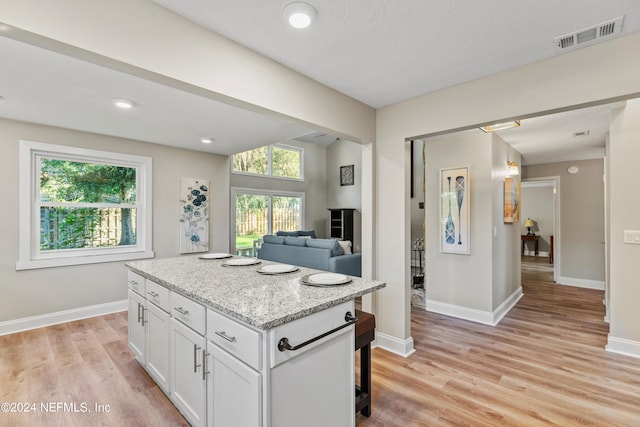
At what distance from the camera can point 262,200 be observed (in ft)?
24.1

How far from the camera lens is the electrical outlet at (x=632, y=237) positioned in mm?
2740

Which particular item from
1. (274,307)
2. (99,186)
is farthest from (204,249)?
(274,307)

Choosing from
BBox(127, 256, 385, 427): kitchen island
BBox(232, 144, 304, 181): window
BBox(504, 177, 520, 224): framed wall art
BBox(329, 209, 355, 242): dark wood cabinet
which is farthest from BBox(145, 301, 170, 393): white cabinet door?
BBox(329, 209, 355, 242): dark wood cabinet

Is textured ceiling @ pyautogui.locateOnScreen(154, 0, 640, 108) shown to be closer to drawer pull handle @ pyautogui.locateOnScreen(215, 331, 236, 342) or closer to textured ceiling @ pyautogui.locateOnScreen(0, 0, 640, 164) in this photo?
textured ceiling @ pyautogui.locateOnScreen(0, 0, 640, 164)

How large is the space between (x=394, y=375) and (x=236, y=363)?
63.0 inches

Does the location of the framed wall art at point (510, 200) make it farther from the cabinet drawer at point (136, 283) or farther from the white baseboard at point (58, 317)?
the white baseboard at point (58, 317)

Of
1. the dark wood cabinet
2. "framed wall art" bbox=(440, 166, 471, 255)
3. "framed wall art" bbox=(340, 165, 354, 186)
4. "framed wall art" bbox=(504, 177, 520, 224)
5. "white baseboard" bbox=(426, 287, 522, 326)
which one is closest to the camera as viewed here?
"white baseboard" bbox=(426, 287, 522, 326)

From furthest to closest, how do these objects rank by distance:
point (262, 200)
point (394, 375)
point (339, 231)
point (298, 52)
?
point (339, 231) < point (262, 200) < point (394, 375) < point (298, 52)

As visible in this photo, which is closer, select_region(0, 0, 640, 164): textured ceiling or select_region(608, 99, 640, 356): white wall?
select_region(0, 0, 640, 164): textured ceiling

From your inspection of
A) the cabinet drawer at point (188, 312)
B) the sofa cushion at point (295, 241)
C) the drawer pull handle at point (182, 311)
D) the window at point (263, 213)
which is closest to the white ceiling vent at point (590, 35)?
the cabinet drawer at point (188, 312)

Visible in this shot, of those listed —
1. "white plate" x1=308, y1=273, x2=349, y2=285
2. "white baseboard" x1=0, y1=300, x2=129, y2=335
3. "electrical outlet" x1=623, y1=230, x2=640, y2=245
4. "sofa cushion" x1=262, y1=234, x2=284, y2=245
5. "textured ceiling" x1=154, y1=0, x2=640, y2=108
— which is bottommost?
"white baseboard" x1=0, y1=300, x2=129, y2=335

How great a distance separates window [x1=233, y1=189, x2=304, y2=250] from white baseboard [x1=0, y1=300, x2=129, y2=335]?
2.93 meters

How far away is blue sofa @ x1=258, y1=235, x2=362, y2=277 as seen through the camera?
4.74m

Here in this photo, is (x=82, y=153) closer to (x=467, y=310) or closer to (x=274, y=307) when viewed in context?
(x=274, y=307)
